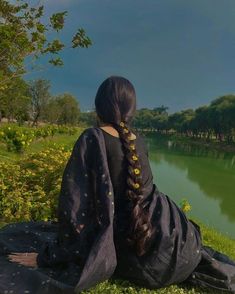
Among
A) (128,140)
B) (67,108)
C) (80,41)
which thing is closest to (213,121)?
(67,108)

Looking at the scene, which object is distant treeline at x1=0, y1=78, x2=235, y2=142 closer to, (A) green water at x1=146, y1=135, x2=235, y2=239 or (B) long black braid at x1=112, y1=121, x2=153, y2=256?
(A) green water at x1=146, y1=135, x2=235, y2=239

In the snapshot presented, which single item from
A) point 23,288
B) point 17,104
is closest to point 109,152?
point 23,288

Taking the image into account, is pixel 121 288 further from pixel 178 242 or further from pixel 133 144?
pixel 133 144

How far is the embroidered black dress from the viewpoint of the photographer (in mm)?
2979

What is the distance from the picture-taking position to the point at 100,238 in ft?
9.89

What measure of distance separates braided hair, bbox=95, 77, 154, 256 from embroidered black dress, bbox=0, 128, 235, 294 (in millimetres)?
64

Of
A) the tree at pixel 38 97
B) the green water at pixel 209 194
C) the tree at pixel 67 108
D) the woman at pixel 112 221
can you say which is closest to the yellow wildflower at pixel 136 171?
the woman at pixel 112 221

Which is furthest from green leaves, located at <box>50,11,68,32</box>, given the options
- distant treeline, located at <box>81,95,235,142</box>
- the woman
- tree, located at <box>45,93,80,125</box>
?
tree, located at <box>45,93,80,125</box>

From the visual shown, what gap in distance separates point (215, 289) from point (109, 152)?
1445mm

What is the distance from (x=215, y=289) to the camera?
355 cm

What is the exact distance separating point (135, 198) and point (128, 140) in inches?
16.9

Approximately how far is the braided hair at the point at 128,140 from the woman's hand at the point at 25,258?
28.2 inches

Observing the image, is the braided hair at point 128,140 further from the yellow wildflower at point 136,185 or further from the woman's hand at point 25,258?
the woman's hand at point 25,258

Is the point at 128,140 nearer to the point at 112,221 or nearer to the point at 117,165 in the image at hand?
the point at 117,165
